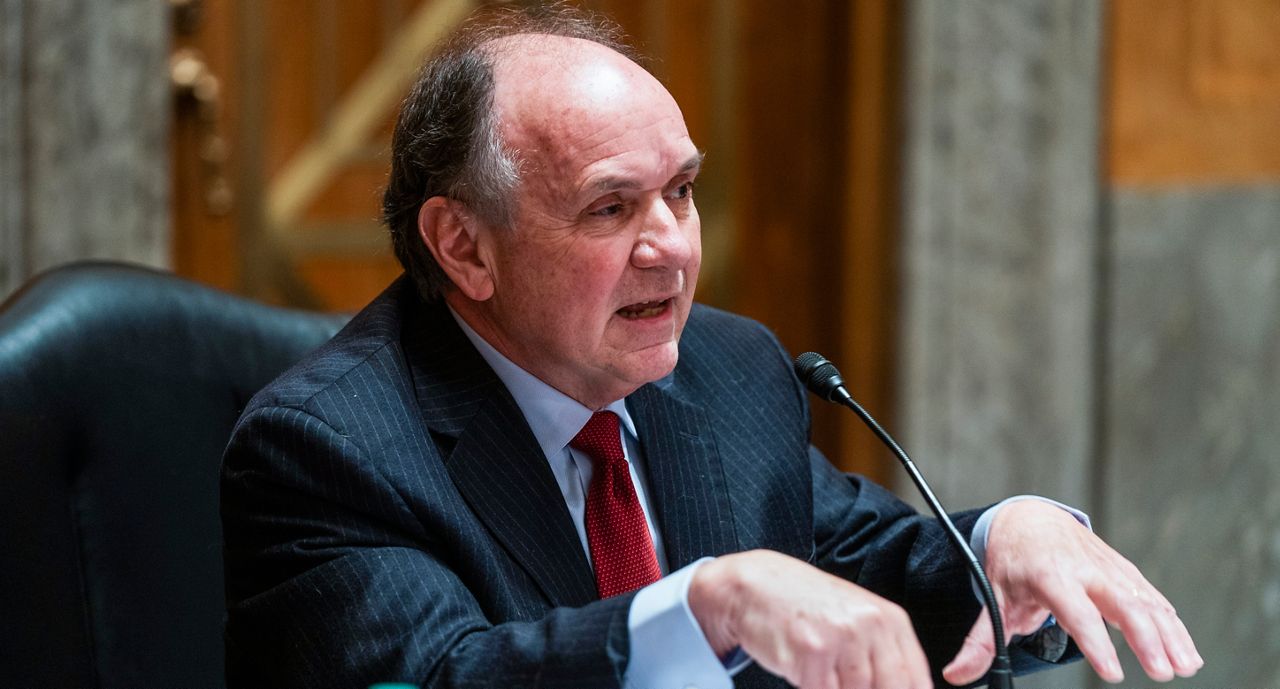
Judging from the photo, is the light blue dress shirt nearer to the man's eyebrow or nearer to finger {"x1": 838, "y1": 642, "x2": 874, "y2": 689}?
finger {"x1": 838, "y1": 642, "x2": 874, "y2": 689}

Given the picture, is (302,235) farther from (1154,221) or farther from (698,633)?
(698,633)


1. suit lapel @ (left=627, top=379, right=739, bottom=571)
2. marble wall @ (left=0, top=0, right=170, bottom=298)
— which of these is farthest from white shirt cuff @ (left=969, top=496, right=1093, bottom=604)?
marble wall @ (left=0, top=0, right=170, bottom=298)

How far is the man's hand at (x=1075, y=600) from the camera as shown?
1.29 metres

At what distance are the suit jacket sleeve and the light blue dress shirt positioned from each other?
22 millimetres

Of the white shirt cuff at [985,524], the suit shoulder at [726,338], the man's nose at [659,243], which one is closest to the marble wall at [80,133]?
the suit shoulder at [726,338]

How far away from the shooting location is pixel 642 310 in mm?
1571

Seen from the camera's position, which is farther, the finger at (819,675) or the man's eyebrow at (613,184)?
the man's eyebrow at (613,184)

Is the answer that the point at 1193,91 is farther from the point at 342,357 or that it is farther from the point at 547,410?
the point at 342,357

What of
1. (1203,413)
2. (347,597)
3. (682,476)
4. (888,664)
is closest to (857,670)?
(888,664)

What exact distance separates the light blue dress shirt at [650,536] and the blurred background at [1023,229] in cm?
166

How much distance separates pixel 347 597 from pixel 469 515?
0.18 metres

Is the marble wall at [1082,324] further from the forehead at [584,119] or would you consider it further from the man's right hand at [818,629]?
the man's right hand at [818,629]

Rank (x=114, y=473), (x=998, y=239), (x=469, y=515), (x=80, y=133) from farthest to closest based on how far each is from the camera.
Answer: (x=998, y=239) → (x=80, y=133) → (x=114, y=473) → (x=469, y=515)

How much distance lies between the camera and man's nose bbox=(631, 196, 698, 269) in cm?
152
